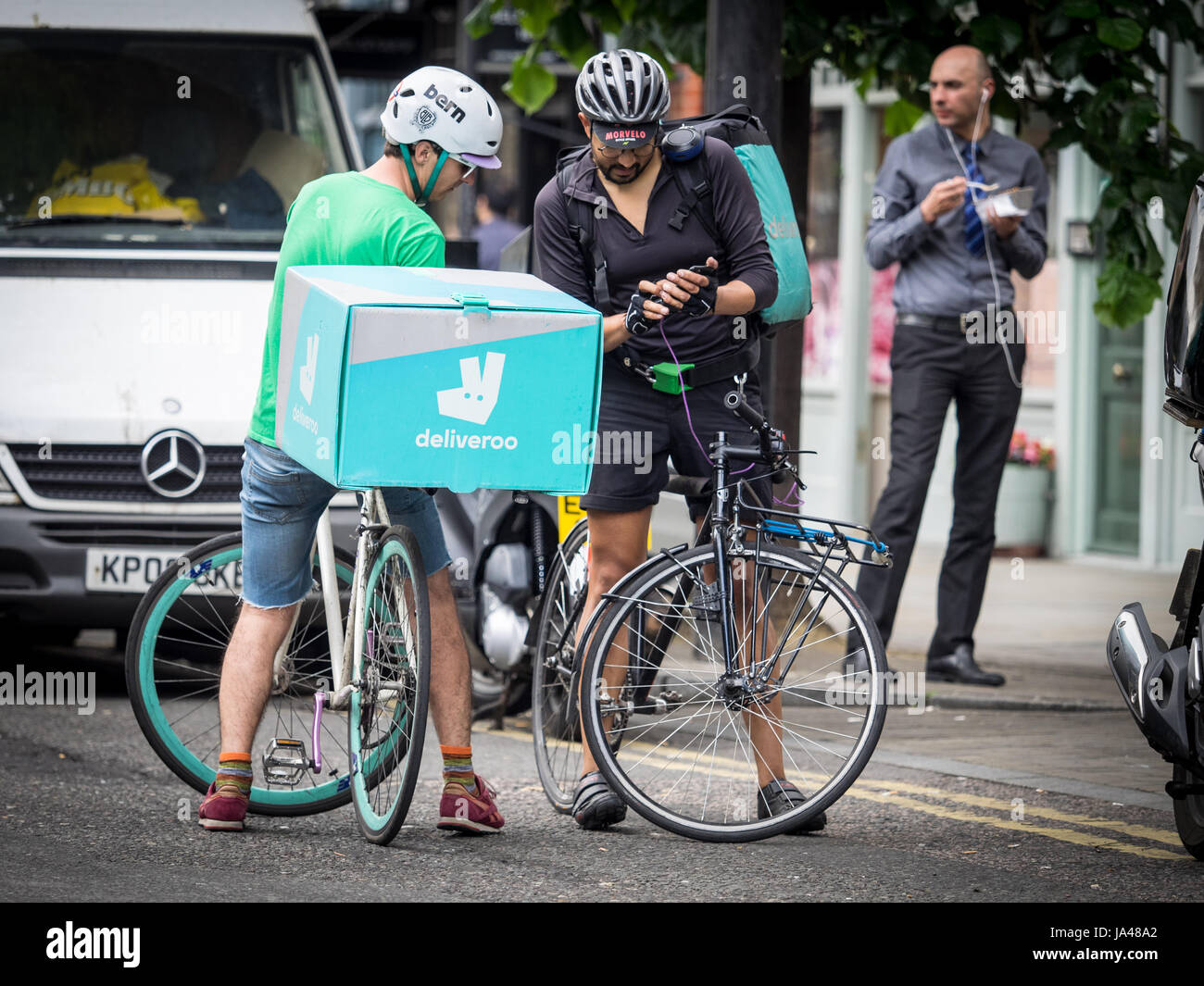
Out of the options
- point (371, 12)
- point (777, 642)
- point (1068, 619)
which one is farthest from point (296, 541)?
point (371, 12)

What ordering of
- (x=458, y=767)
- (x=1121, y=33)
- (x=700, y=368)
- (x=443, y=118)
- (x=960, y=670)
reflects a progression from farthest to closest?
(x=960, y=670)
(x=1121, y=33)
(x=700, y=368)
(x=458, y=767)
(x=443, y=118)

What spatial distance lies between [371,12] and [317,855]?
12.0 metres

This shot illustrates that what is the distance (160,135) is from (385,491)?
3.63 m

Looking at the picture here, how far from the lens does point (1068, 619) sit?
10.4 meters

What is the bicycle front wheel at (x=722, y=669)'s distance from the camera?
5258 mm

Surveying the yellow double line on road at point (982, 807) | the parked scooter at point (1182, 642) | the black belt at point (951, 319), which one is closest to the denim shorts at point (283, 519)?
the yellow double line on road at point (982, 807)

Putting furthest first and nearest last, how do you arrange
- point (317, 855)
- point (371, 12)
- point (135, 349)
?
point (371, 12) < point (135, 349) < point (317, 855)

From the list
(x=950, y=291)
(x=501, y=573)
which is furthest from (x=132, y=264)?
(x=950, y=291)

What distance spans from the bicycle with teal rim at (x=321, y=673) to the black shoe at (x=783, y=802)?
957 millimetres

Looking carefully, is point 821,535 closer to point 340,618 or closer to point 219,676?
point 340,618

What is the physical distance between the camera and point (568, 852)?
5.31 m

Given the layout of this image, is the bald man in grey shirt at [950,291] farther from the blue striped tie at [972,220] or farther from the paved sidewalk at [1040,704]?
the paved sidewalk at [1040,704]

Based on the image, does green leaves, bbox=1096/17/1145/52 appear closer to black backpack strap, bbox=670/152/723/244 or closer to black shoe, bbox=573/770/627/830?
black backpack strap, bbox=670/152/723/244
